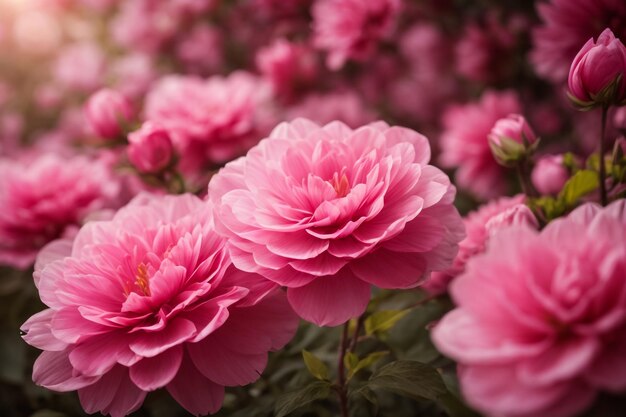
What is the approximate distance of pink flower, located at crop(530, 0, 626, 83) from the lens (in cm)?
70

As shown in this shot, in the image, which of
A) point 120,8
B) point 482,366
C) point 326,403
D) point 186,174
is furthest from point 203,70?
point 482,366

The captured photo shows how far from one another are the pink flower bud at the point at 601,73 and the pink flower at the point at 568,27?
20 centimetres

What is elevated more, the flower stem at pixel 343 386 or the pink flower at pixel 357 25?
the pink flower at pixel 357 25

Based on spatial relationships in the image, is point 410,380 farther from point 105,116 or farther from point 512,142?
point 105,116

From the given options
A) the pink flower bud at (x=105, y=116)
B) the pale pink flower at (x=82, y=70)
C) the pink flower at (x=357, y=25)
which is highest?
the pink flower at (x=357, y=25)

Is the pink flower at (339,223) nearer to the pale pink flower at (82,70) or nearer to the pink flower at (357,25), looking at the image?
the pink flower at (357,25)

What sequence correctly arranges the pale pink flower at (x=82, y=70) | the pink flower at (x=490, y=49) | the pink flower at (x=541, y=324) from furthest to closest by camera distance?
the pale pink flower at (x=82, y=70)
the pink flower at (x=490, y=49)
the pink flower at (x=541, y=324)

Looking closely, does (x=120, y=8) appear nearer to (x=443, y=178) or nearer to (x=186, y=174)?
(x=186, y=174)

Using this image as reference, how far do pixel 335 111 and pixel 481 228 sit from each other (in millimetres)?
625

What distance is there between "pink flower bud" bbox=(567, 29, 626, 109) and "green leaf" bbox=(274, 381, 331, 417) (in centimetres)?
36

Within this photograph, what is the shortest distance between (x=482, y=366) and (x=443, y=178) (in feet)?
0.66

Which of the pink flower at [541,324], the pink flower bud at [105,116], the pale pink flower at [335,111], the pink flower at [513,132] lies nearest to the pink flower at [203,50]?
the pale pink flower at [335,111]

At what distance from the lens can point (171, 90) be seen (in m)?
0.95

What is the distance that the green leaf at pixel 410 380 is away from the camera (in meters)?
0.48
